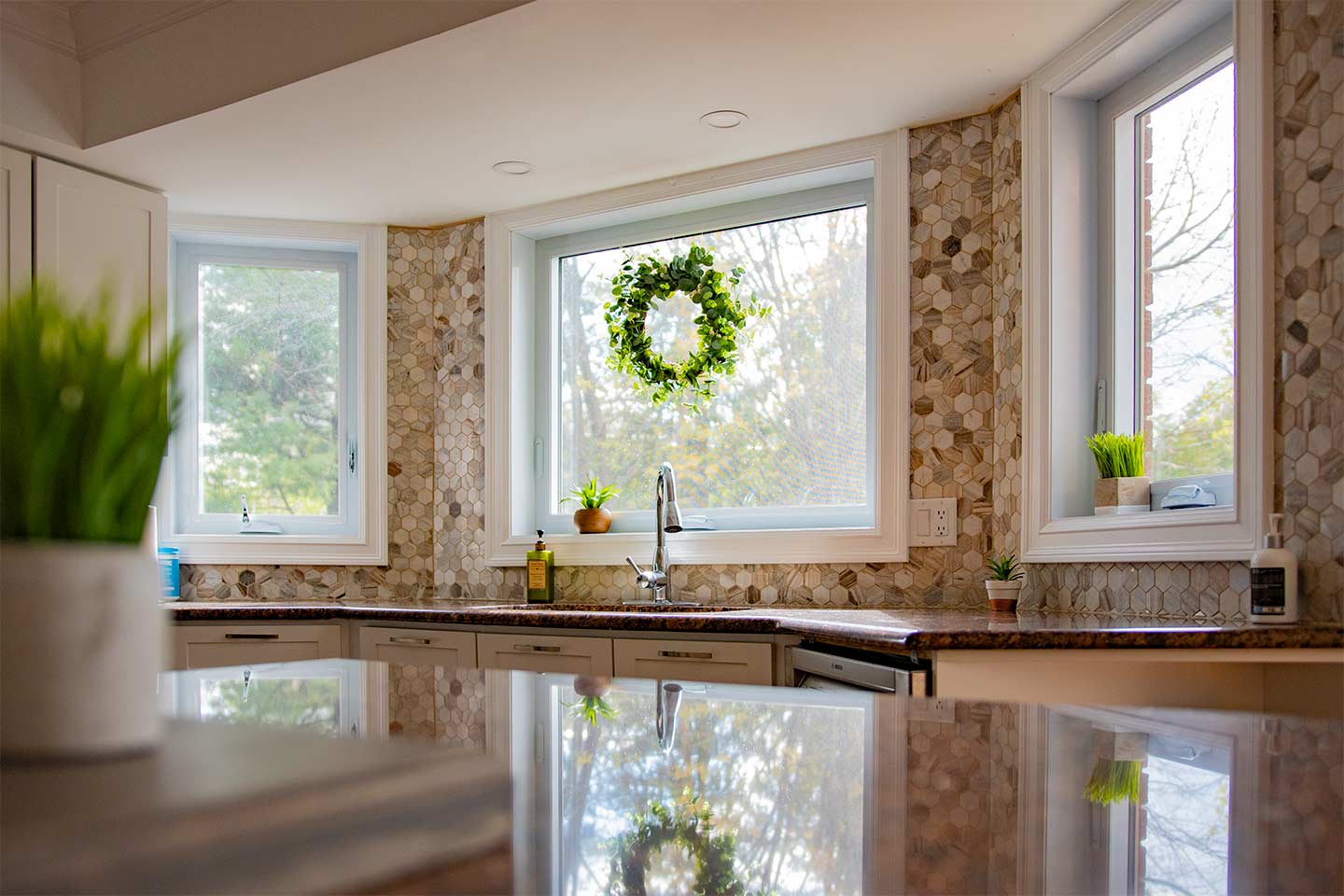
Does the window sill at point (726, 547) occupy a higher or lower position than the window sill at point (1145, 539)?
lower

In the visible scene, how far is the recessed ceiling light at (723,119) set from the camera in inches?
123

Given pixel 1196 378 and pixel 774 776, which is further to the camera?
pixel 1196 378

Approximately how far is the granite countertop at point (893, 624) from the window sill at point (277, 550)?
46 centimetres

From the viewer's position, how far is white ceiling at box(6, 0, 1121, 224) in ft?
8.57

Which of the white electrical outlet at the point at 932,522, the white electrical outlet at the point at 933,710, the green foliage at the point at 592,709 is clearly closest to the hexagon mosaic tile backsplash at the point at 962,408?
the white electrical outlet at the point at 932,522

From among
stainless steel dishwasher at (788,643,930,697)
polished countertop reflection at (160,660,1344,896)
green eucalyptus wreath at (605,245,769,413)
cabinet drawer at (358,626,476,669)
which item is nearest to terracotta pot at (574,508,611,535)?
green eucalyptus wreath at (605,245,769,413)

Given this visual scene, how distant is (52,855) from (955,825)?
39cm

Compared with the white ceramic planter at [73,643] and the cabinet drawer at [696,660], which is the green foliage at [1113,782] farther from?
the cabinet drawer at [696,660]

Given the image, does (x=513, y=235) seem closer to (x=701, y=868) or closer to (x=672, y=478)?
(x=672, y=478)

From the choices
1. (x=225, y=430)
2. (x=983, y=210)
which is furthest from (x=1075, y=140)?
(x=225, y=430)

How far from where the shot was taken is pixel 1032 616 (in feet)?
8.63

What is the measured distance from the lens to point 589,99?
9.95 feet

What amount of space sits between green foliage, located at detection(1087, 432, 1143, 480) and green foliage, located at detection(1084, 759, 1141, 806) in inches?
83.8

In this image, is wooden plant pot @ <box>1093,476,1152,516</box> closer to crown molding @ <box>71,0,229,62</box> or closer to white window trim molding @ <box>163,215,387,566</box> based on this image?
white window trim molding @ <box>163,215,387,566</box>
